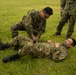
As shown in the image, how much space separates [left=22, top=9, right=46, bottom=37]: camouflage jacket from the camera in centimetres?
914

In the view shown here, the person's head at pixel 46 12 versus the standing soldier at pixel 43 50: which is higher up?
the person's head at pixel 46 12

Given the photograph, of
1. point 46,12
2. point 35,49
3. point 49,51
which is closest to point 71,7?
point 46,12

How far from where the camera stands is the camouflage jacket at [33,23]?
9141 millimetres

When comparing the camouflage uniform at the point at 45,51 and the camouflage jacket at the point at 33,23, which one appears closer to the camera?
the camouflage uniform at the point at 45,51

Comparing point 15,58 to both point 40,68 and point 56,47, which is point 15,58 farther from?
point 56,47

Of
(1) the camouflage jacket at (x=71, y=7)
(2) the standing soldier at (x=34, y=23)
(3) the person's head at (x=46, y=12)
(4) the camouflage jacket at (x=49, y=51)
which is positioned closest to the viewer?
Result: (4) the camouflage jacket at (x=49, y=51)

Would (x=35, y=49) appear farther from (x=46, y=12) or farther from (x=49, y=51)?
(x=46, y=12)

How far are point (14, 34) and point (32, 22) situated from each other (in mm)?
958

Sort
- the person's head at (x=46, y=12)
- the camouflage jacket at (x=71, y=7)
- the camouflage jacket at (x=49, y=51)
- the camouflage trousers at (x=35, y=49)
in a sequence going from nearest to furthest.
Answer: the camouflage trousers at (x=35, y=49)
the camouflage jacket at (x=49, y=51)
the person's head at (x=46, y=12)
the camouflage jacket at (x=71, y=7)

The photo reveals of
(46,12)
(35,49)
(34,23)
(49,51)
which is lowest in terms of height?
(49,51)

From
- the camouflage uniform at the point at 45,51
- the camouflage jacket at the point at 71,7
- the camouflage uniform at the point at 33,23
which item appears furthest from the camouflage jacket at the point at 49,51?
the camouflage jacket at the point at 71,7

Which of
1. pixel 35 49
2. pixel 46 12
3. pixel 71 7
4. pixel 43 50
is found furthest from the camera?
pixel 71 7

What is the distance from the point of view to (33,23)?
30.5 ft

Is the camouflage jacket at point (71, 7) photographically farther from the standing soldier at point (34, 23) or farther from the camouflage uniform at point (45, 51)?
the camouflage uniform at point (45, 51)
